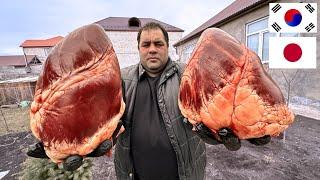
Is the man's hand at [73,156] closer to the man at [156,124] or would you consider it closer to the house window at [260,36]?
the man at [156,124]

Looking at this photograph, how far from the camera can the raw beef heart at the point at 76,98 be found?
3.62ft

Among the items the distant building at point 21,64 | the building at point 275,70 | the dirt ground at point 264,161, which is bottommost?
the distant building at point 21,64

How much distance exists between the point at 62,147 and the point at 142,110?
2.68 ft

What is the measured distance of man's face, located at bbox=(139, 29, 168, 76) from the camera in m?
1.74

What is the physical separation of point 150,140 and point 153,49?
74cm

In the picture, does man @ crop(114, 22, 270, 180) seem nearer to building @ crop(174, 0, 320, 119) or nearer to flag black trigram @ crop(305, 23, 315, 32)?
flag black trigram @ crop(305, 23, 315, 32)

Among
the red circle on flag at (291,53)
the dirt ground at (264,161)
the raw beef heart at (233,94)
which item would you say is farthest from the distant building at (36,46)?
the raw beef heart at (233,94)

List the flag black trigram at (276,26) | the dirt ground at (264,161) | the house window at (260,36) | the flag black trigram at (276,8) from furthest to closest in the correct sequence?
the house window at (260,36) → the dirt ground at (264,161) → the flag black trigram at (276,26) → the flag black trigram at (276,8)

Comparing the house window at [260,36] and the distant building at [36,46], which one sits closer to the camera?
the house window at [260,36]

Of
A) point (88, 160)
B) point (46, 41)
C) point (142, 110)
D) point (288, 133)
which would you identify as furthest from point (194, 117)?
point (46, 41)

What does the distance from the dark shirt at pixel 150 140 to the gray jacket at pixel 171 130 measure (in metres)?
0.05

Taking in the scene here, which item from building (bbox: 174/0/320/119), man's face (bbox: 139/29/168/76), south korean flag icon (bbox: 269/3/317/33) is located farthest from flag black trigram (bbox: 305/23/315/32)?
man's face (bbox: 139/29/168/76)

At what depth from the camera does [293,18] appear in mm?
3523

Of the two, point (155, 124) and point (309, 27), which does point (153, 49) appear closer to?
point (155, 124)
